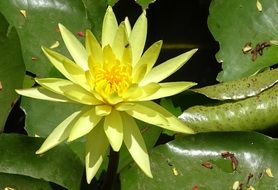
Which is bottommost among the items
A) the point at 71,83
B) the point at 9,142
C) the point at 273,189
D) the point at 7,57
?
the point at 273,189

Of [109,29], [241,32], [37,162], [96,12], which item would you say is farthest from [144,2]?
[37,162]

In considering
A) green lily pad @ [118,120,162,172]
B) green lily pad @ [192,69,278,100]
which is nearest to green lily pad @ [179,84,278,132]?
green lily pad @ [192,69,278,100]

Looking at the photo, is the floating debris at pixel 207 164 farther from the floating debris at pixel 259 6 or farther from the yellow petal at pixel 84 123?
the floating debris at pixel 259 6

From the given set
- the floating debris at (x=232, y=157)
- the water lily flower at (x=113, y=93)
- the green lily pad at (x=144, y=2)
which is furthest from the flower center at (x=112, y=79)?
the green lily pad at (x=144, y=2)

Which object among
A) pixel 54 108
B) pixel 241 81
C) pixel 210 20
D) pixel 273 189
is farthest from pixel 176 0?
pixel 273 189

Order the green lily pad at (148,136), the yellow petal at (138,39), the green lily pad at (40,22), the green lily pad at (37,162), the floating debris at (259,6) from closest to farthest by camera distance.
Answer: the yellow petal at (138,39) < the green lily pad at (37,162) < the green lily pad at (148,136) < the green lily pad at (40,22) < the floating debris at (259,6)

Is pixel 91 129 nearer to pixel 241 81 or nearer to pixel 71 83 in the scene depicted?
pixel 71 83
